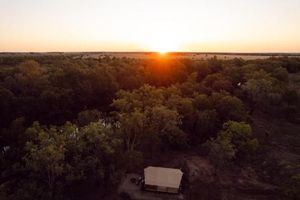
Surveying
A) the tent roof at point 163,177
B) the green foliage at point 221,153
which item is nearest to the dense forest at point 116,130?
the green foliage at point 221,153

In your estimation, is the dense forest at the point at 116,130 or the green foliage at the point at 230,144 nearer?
the dense forest at the point at 116,130

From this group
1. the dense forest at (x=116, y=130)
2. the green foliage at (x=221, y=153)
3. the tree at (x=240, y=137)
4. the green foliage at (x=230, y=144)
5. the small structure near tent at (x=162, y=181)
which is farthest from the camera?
the tree at (x=240, y=137)

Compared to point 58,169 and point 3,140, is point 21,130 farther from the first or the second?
point 58,169

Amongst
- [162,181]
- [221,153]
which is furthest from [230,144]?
[162,181]

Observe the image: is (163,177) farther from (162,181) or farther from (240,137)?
(240,137)

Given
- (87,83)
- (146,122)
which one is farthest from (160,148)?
(87,83)

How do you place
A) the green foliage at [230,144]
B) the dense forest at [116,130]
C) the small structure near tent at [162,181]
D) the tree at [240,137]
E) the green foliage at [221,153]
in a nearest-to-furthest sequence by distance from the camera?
the dense forest at [116,130] → the small structure near tent at [162,181] → the green foliage at [221,153] → the green foliage at [230,144] → the tree at [240,137]

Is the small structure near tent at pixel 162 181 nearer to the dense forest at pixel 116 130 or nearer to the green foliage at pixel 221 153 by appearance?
the dense forest at pixel 116 130
